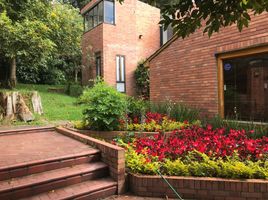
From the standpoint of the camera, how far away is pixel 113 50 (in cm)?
1652

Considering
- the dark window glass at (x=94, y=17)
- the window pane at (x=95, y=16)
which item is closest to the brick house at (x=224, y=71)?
the dark window glass at (x=94, y=17)

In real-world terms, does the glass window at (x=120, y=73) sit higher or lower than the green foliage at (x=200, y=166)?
higher

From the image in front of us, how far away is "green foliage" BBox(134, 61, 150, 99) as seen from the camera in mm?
16844

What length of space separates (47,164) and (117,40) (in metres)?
13.4

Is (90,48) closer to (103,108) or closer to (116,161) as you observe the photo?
(103,108)

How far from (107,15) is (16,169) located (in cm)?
1408

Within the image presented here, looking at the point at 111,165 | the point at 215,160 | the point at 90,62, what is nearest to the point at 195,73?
the point at 215,160

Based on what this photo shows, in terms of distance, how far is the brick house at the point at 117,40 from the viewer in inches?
643

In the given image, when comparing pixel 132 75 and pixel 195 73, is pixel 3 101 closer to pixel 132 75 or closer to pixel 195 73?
pixel 195 73

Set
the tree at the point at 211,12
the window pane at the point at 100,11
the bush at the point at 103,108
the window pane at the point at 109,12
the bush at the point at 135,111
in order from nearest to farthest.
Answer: the tree at the point at 211,12 < the bush at the point at 103,108 < the bush at the point at 135,111 < the window pane at the point at 109,12 < the window pane at the point at 100,11

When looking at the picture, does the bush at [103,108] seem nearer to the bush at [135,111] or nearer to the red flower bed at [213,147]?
the bush at [135,111]

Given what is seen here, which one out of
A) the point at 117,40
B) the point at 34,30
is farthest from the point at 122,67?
the point at 34,30

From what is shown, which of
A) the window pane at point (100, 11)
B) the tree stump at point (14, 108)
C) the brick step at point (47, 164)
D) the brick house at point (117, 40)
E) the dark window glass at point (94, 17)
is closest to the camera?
the brick step at point (47, 164)

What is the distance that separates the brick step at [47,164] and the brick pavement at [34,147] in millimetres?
138
